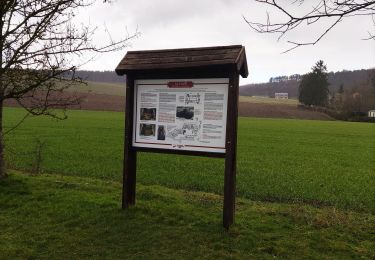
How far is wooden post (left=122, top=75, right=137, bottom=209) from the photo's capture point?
780 centimetres

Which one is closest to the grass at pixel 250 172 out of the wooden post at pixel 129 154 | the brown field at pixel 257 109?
the wooden post at pixel 129 154

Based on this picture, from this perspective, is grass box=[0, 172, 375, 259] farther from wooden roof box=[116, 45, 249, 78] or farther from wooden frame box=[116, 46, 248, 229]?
wooden roof box=[116, 45, 249, 78]

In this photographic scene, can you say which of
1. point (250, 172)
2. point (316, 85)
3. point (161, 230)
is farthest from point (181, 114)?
point (316, 85)

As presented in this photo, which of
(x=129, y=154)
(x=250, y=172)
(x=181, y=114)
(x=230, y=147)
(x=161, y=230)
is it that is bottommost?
(x=250, y=172)

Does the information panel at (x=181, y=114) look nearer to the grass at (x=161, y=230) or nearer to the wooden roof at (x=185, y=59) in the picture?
the wooden roof at (x=185, y=59)

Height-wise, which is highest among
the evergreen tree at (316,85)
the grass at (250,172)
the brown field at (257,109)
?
the evergreen tree at (316,85)

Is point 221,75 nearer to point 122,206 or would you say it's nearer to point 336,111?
point 122,206

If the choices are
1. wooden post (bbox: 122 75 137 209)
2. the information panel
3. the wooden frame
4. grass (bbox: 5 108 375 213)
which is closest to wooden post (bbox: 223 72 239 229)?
the wooden frame

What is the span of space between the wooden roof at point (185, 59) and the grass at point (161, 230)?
2530 millimetres

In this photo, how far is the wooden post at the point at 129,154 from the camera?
780 centimetres

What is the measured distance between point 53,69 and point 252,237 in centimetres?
389

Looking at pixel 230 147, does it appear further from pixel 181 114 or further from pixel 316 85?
pixel 316 85

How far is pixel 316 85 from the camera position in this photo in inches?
4281

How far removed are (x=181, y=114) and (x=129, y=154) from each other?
134 cm
